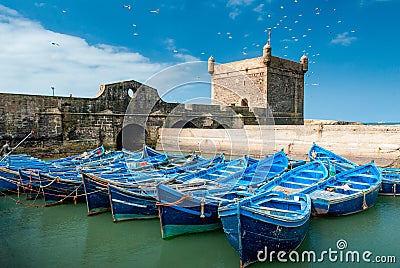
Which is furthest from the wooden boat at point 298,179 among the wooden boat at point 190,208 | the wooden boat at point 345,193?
the wooden boat at point 190,208

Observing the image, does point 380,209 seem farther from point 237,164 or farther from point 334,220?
point 237,164

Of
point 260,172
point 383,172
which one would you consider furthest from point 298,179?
point 383,172

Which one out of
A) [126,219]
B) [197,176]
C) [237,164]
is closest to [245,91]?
[237,164]

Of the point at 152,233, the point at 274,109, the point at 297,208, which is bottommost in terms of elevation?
the point at 152,233

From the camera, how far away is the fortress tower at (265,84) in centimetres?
2784

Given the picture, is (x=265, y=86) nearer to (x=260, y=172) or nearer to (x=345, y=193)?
(x=260, y=172)

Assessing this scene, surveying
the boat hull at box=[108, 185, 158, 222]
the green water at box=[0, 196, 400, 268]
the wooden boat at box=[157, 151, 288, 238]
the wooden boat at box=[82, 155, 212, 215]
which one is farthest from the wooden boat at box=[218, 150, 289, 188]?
the wooden boat at box=[82, 155, 212, 215]

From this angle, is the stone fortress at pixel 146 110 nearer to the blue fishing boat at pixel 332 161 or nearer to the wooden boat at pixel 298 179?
the blue fishing boat at pixel 332 161

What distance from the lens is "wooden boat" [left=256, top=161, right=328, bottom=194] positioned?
8.30 meters

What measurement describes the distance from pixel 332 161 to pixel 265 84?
652 inches

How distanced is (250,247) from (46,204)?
23.0 feet

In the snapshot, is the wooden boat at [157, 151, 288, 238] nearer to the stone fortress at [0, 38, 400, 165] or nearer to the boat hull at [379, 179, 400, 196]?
the boat hull at [379, 179, 400, 196]

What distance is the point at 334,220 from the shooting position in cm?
786

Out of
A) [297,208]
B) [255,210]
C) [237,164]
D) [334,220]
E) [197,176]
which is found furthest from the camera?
[237,164]
